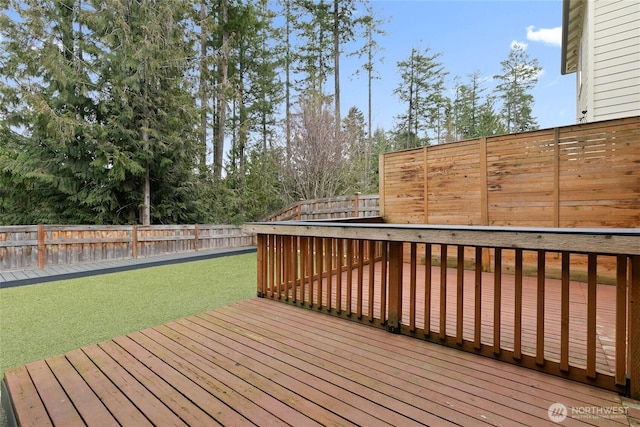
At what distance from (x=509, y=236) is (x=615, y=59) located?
4.87 meters

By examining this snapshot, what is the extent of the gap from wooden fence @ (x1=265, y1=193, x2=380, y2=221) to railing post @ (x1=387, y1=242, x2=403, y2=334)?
543 cm

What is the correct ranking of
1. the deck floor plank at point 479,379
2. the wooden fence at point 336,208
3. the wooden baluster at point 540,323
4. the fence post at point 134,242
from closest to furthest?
the deck floor plank at point 479,379 → the wooden baluster at point 540,323 → the fence post at point 134,242 → the wooden fence at point 336,208

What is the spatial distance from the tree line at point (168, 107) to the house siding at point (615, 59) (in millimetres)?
7645

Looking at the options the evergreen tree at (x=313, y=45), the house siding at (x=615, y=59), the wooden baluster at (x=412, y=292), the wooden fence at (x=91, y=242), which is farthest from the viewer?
the evergreen tree at (x=313, y=45)

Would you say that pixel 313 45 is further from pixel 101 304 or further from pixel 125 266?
pixel 101 304

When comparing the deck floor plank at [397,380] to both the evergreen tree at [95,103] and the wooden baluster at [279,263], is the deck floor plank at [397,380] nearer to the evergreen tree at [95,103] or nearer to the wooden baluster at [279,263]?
the wooden baluster at [279,263]

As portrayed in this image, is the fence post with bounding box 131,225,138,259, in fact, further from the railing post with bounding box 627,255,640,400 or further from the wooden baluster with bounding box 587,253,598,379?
the railing post with bounding box 627,255,640,400

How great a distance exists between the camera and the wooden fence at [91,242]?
6090 mm

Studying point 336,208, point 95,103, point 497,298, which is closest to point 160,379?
point 497,298

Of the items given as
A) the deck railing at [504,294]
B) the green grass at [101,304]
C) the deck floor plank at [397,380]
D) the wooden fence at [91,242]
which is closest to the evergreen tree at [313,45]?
the wooden fence at [91,242]

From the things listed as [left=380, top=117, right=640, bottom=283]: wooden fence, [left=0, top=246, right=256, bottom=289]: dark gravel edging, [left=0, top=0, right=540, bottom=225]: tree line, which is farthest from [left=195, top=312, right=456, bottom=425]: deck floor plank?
[left=0, top=0, right=540, bottom=225]: tree line

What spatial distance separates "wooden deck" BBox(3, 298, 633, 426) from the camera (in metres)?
1.63

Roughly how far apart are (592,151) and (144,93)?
979cm

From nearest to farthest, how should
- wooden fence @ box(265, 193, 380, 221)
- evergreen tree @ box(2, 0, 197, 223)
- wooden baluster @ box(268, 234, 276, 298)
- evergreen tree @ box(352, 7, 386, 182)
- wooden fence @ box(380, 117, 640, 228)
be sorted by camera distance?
wooden baluster @ box(268, 234, 276, 298) < wooden fence @ box(380, 117, 640, 228) < evergreen tree @ box(2, 0, 197, 223) < wooden fence @ box(265, 193, 380, 221) < evergreen tree @ box(352, 7, 386, 182)
